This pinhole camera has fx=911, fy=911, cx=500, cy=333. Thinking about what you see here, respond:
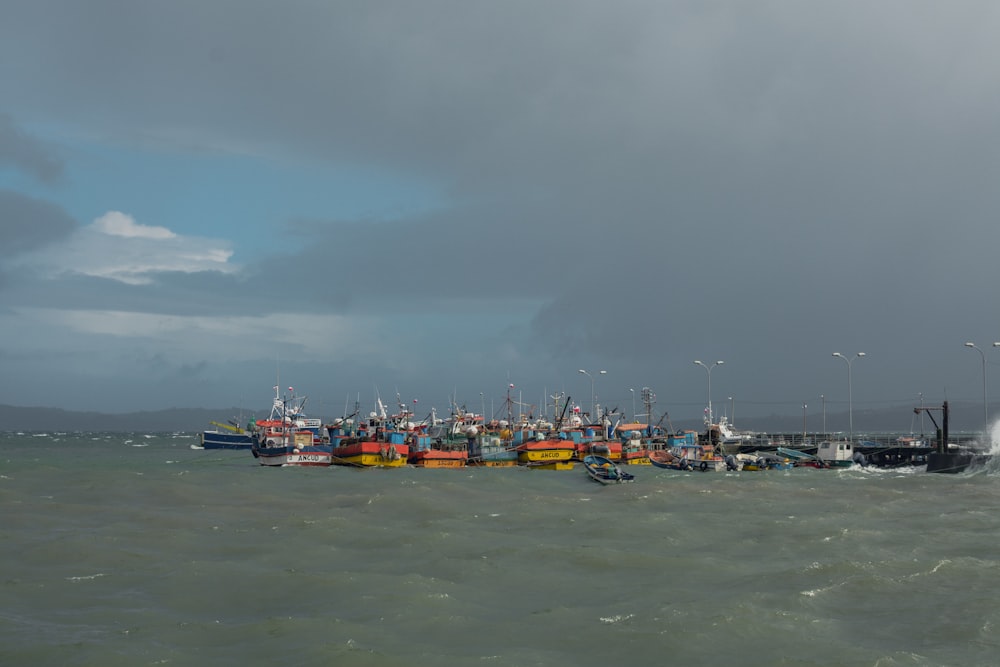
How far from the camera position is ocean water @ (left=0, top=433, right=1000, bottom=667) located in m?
19.2

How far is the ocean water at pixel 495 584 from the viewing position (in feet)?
63.1

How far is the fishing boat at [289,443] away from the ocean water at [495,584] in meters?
51.4

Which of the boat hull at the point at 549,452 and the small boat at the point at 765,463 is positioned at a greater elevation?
the boat hull at the point at 549,452

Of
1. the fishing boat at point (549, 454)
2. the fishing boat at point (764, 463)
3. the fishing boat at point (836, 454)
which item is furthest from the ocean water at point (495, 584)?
the fishing boat at point (836, 454)

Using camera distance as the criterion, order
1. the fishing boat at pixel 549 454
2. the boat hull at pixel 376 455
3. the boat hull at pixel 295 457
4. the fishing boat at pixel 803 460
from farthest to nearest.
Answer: the fishing boat at pixel 803 460
the boat hull at pixel 295 457
the fishing boat at pixel 549 454
the boat hull at pixel 376 455

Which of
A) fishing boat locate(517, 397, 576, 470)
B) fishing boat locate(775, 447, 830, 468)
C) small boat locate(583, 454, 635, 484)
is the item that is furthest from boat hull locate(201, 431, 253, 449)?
small boat locate(583, 454, 635, 484)

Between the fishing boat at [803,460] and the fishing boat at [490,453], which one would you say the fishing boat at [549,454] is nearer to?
the fishing boat at [490,453]

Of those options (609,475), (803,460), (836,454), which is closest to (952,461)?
(836,454)

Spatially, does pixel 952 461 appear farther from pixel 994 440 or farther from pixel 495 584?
pixel 495 584

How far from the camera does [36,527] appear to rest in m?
38.5

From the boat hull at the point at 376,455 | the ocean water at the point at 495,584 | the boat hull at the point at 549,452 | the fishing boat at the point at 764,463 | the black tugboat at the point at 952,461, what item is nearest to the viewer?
the ocean water at the point at 495,584

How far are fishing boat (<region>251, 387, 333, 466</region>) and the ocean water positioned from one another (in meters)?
51.4

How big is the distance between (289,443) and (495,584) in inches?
3646

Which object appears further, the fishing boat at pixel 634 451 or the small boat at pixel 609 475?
the fishing boat at pixel 634 451
